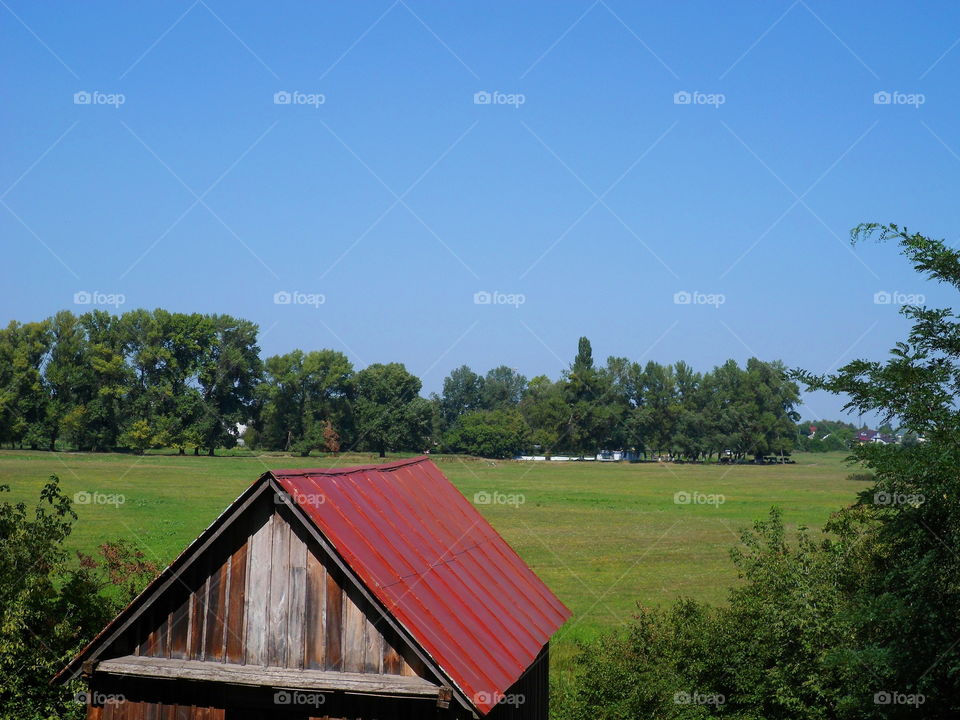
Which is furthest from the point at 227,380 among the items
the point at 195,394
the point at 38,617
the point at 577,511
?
the point at 38,617

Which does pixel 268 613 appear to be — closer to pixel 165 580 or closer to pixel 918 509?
pixel 165 580

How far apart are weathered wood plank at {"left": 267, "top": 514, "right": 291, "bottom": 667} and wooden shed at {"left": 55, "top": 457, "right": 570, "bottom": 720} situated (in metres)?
0.01

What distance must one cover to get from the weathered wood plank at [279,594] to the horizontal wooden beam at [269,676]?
0.71ft

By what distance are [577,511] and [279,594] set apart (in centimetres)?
5639

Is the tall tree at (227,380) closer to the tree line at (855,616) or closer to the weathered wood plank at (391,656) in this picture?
the tree line at (855,616)

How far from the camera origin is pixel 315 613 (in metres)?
11.5

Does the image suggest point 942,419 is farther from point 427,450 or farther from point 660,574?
point 427,450

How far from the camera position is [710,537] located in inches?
2223

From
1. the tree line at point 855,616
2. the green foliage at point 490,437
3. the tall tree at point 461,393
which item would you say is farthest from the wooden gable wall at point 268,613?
the tall tree at point 461,393

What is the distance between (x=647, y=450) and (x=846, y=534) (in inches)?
4788

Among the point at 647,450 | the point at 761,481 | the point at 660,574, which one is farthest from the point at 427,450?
the point at 660,574
